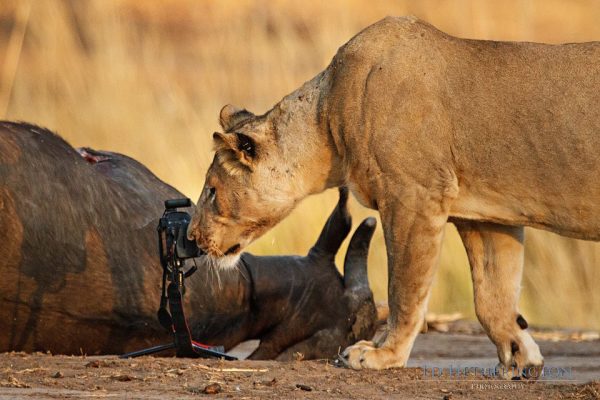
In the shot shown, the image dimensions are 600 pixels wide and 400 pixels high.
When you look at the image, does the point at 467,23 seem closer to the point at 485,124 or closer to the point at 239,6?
the point at 239,6

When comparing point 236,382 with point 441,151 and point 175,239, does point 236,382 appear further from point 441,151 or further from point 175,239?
point 441,151

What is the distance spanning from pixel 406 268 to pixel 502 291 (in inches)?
21.6

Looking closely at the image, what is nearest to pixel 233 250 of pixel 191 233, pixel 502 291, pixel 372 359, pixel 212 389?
pixel 191 233

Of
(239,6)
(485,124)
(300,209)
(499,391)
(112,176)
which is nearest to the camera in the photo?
(499,391)

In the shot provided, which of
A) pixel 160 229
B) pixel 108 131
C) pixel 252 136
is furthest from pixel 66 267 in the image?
pixel 108 131

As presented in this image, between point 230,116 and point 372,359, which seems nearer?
point 372,359

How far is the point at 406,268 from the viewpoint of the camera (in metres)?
6.66

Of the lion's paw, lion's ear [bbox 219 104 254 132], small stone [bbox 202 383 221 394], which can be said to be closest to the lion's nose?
lion's ear [bbox 219 104 254 132]

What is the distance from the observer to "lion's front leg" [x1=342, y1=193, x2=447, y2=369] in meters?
6.62

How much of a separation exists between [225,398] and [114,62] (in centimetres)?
741

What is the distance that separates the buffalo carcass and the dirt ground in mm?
287

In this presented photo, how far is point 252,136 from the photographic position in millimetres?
6961

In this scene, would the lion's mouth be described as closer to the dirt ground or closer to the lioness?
the lioness

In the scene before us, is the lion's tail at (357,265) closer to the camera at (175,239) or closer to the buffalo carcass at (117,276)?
the buffalo carcass at (117,276)
